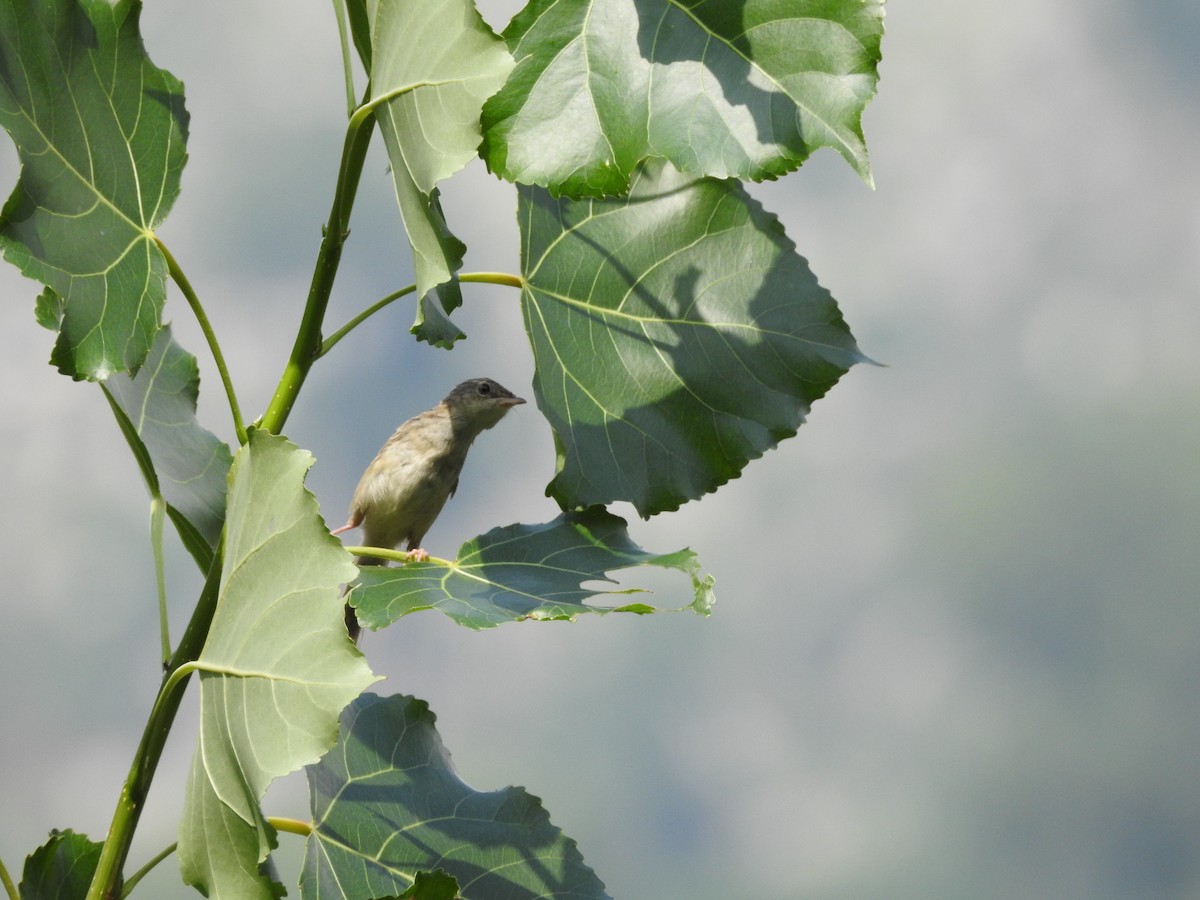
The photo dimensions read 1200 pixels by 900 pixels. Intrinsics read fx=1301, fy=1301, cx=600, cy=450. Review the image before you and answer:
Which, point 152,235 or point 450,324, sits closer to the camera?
point 152,235

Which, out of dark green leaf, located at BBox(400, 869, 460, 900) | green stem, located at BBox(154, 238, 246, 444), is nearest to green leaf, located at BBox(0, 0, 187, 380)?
green stem, located at BBox(154, 238, 246, 444)

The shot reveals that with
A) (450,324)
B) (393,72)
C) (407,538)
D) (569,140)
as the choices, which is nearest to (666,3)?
(569,140)

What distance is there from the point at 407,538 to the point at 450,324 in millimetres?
1877

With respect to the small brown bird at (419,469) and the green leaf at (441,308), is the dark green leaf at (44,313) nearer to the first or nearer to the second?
the green leaf at (441,308)

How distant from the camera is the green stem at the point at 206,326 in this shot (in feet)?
6.04

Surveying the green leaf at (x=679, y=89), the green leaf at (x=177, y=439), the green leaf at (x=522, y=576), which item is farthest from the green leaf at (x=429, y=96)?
the green leaf at (x=177, y=439)

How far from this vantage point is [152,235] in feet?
6.23

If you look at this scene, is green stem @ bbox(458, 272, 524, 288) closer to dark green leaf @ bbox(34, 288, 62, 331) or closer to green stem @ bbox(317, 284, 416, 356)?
green stem @ bbox(317, 284, 416, 356)

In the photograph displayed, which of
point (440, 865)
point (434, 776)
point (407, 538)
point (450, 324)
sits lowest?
point (440, 865)

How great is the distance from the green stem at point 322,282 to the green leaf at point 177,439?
1.41 feet

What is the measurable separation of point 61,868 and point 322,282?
3.53 feet

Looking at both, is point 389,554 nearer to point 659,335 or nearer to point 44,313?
point 659,335

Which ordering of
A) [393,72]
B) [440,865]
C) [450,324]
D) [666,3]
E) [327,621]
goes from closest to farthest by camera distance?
[327,621] < [393,72] < [666,3] < [450,324] < [440,865]

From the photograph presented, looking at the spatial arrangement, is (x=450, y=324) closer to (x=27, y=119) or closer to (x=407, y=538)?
(x=27, y=119)
